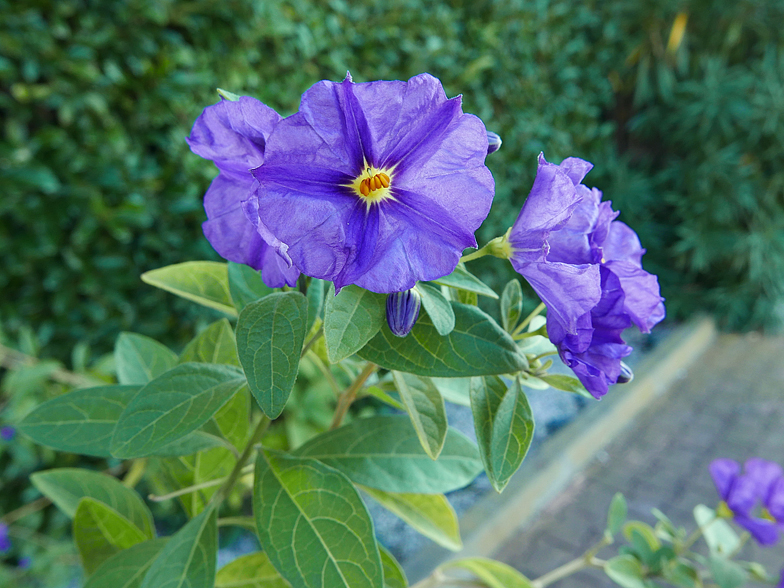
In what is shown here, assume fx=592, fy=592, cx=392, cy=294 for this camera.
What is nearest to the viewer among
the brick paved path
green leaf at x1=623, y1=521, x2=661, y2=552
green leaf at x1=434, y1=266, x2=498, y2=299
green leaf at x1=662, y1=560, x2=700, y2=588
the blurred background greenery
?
green leaf at x1=434, y1=266, x2=498, y2=299

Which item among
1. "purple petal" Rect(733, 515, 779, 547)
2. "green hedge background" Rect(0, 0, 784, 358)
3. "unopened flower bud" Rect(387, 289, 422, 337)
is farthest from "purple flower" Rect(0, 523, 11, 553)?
"purple petal" Rect(733, 515, 779, 547)

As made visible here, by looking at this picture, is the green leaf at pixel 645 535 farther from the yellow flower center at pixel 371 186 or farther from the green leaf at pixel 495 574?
the yellow flower center at pixel 371 186

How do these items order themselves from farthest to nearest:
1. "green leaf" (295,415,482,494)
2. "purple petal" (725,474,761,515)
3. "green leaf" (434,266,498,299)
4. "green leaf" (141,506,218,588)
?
"purple petal" (725,474,761,515), "green leaf" (295,415,482,494), "green leaf" (141,506,218,588), "green leaf" (434,266,498,299)

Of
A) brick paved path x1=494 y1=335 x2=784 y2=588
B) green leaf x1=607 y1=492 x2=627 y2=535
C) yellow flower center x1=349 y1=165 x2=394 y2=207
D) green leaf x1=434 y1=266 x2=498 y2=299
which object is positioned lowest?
brick paved path x1=494 y1=335 x2=784 y2=588

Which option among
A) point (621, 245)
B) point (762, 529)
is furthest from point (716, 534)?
point (621, 245)

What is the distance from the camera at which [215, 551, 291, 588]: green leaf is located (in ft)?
2.82

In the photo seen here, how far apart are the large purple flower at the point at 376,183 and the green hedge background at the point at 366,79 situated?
172 centimetres

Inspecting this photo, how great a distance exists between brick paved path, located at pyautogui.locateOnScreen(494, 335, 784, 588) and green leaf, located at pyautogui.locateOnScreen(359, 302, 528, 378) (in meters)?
2.39

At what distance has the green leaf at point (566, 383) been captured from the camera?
615 millimetres

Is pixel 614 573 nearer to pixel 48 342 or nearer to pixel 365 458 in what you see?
pixel 365 458

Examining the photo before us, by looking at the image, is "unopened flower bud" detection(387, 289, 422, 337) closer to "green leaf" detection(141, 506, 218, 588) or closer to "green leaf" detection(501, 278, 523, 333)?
"green leaf" detection(501, 278, 523, 333)

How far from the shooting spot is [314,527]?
0.64 metres

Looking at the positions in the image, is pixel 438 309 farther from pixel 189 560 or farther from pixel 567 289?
pixel 189 560

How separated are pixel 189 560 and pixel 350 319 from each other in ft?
1.34
